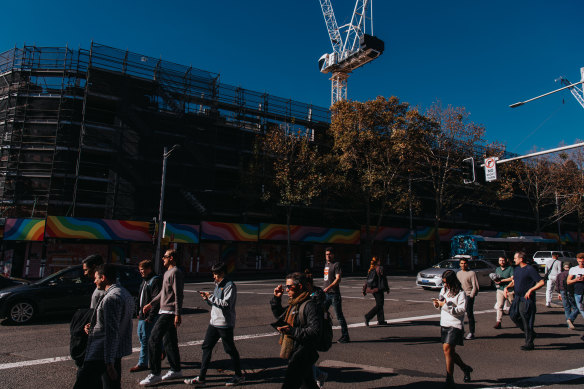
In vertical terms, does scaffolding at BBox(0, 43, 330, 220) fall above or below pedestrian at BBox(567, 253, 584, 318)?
above

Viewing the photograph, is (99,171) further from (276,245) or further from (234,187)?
(276,245)

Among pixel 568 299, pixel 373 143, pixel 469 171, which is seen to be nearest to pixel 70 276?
pixel 568 299

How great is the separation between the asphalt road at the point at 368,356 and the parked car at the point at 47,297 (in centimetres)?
33

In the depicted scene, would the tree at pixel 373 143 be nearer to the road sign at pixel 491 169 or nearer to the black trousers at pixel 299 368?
the road sign at pixel 491 169

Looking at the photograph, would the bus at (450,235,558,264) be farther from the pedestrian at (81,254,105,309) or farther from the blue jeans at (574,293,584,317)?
the pedestrian at (81,254,105,309)

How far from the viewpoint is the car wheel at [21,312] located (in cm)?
1009

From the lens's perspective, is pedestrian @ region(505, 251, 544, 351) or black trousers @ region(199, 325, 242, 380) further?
pedestrian @ region(505, 251, 544, 351)

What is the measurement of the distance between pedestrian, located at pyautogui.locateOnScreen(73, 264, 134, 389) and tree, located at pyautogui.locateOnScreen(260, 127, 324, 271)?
87.2 feet

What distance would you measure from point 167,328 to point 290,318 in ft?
7.48

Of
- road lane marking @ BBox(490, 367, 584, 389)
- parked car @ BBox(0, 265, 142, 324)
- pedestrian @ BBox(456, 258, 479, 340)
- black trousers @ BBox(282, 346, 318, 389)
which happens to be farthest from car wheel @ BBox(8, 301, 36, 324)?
road lane marking @ BBox(490, 367, 584, 389)

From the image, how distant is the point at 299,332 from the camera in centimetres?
423

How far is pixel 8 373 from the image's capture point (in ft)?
20.3

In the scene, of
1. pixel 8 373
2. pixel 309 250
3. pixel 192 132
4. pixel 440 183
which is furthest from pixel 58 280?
pixel 440 183

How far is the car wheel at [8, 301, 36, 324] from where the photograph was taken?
397 inches
